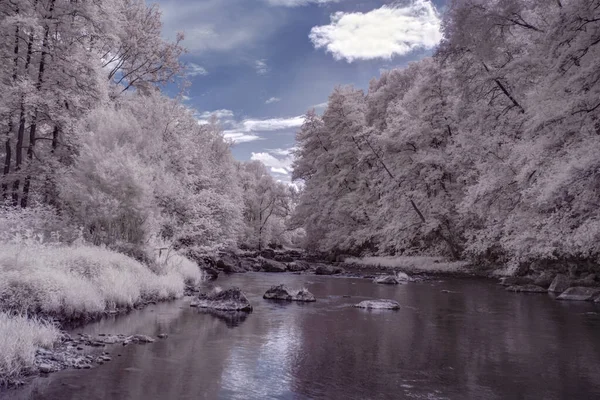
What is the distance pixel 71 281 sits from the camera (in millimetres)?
11281

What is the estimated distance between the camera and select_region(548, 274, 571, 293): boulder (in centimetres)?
2030

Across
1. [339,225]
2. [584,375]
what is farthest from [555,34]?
[339,225]

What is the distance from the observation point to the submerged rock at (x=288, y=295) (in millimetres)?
17172

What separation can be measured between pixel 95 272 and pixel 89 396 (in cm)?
778

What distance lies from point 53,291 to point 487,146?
61.7 ft

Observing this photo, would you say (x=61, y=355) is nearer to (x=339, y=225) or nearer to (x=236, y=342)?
(x=236, y=342)

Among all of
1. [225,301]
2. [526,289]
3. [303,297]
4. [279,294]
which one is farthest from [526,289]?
[225,301]

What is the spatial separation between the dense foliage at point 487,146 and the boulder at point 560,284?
100 centimetres

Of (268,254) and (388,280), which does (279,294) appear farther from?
(268,254)

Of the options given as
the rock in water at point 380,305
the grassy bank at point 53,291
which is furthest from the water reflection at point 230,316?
the rock in water at point 380,305

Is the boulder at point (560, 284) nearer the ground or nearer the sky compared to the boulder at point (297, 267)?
nearer the sky

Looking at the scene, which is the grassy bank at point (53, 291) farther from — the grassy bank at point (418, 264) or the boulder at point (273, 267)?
the grassy bank at point (418, 264)

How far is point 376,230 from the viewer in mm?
40156

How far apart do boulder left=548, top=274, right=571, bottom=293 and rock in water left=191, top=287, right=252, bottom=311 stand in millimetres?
14375
